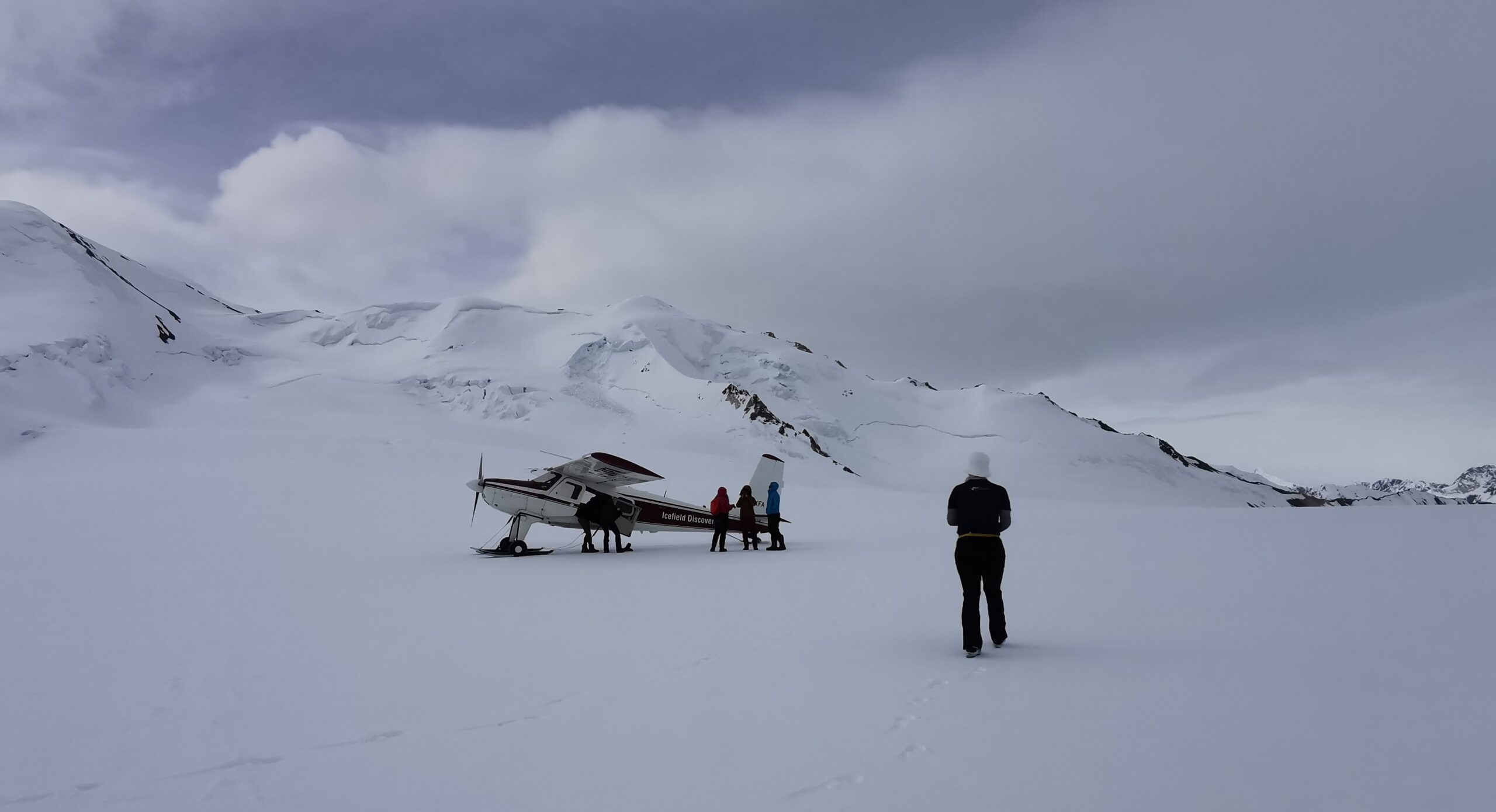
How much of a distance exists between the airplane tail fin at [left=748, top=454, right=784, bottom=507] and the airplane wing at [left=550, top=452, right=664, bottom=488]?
337 cm

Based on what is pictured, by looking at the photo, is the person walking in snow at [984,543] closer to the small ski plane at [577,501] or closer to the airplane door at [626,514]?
the small ski plane at [577,501]

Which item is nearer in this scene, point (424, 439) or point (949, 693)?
point (949, 693)

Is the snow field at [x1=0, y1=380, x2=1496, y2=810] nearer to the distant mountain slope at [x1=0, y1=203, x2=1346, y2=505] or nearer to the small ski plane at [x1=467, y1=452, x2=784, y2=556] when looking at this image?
the small ski plane at [x1=467, y1=452, x2=784, y2=556]

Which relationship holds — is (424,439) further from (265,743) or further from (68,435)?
(265,743)

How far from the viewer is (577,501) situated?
14977 mm

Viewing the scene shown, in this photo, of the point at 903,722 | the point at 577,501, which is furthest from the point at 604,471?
the point at 903,722

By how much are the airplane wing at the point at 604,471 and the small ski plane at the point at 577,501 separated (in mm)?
13

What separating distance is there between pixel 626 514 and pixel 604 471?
5.24ft

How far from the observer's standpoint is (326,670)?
222 inches

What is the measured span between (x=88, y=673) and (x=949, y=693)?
649 centimetres

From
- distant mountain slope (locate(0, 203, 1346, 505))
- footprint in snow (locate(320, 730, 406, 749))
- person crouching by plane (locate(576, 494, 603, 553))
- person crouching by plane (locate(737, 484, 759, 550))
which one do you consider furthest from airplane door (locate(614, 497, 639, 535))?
distant mountain slope (locate(0, 203, 1346, 505))

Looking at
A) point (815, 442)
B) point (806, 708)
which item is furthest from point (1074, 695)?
point (815, 442)

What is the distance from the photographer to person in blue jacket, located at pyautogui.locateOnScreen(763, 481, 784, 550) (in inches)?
603

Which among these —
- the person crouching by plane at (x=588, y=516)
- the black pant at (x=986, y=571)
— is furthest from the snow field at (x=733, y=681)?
the person crouching by plane at (x=588, y=516)
